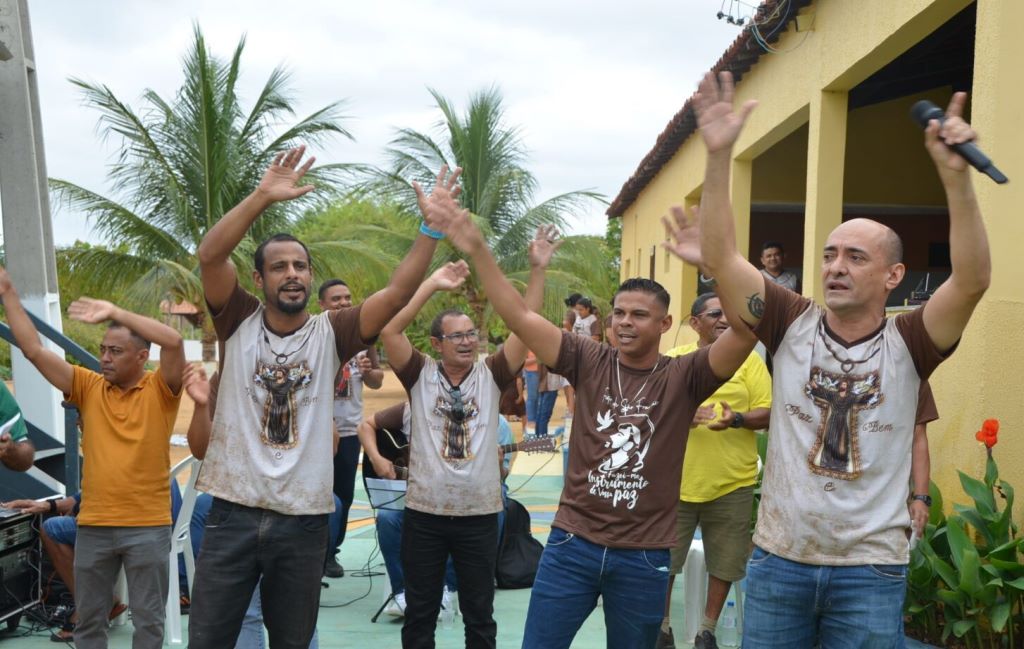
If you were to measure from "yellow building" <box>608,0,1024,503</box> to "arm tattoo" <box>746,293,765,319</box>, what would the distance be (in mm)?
3146

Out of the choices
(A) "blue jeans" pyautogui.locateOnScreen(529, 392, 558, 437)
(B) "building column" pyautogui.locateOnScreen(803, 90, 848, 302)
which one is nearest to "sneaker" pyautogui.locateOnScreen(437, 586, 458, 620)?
(B) "building column" pyautogui.locateOnScreen(803, 90, 848, 302)

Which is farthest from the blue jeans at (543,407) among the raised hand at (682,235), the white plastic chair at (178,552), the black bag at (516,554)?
the raised hand at (682,235)

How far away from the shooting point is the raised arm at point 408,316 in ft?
17.3

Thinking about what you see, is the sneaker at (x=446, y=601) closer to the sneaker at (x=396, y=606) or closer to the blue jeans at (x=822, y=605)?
the sneaker at (x=396, y=606)

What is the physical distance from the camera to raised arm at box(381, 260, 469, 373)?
5258mm

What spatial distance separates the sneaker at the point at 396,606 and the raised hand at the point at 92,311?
10.9 ft

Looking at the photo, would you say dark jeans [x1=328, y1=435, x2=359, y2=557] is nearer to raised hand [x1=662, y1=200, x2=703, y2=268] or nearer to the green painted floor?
the green painted floor

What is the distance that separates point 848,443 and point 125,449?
341cm

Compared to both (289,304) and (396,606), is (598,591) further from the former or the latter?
(396,606)

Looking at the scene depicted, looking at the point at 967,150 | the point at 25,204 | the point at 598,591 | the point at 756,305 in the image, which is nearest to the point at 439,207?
the point at 756,305

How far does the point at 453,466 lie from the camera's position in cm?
555

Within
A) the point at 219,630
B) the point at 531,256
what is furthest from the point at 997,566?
the point at 219,630

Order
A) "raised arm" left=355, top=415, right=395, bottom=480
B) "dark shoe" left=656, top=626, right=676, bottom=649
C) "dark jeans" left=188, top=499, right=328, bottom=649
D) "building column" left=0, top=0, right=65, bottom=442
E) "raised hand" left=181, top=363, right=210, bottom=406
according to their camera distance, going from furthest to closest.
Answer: "building column" left=0, top=0, right=65, bottom=442 → "raised arm" left=355, top=415, right=395, bottom=480 → "dark shoe" left=656, top=626, right=676, bottom=649 → "raised hand" left=181, top=363, right=210, bottom=406 → "dark jeans" left=188, top=499, right=328, bottom=649

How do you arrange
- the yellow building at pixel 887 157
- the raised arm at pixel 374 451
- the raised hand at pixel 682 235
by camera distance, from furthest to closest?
1. the raised arm at pixel 374 451
2. the yellow building at pixel 887 157
3. the raised hand at pixel 682 235
